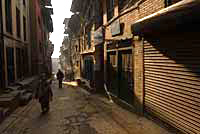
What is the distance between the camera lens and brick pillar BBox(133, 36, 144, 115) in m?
6.56

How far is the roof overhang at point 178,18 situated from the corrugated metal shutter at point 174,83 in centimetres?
57

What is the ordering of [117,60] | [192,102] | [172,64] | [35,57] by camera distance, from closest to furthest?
[192,102] → [172,64] → [117,60] → [35,57]

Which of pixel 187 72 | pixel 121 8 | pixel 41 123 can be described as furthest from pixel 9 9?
pixel 187 72

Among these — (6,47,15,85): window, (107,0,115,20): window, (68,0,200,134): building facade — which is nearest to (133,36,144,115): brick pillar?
(68,0,200,134): building facade

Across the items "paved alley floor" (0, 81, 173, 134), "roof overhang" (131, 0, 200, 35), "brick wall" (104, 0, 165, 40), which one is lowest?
"paved alley floor" (0, 81, 173, 134)

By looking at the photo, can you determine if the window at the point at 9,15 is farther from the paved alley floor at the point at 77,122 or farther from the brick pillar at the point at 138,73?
the brick pillar at the point at 138,73

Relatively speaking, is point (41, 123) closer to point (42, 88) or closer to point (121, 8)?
point (42, 88)

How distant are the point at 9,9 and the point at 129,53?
763cm

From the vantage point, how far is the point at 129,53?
25.5 feet

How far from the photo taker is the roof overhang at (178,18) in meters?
3.44

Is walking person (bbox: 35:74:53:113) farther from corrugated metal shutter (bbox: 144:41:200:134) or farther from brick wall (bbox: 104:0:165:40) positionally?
corrugated metal shutter (bbox: 144:41:200:134)

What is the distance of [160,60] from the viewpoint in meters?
5.51

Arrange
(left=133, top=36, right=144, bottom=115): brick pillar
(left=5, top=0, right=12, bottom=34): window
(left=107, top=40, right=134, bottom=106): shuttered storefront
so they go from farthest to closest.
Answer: (left=5, top=0, right=12, bottom=34): window → (left=107, top=40, right=134, bottom=106): shuttered storefront → (left=133, top=36, right=144, bottom=115): brick pillar

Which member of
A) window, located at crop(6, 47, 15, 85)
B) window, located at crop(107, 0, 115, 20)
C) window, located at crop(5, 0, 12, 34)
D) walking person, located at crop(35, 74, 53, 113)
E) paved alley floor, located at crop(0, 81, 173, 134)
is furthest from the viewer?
window, located at crop(107, 0, 115, 20)
